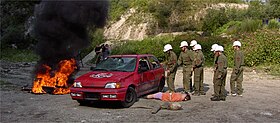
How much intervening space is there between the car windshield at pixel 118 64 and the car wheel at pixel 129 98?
661 millimetres

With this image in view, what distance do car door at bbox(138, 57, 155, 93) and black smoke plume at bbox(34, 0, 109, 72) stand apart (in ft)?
10.0

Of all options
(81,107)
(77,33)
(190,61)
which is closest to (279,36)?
(190,61)

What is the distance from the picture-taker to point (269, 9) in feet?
106

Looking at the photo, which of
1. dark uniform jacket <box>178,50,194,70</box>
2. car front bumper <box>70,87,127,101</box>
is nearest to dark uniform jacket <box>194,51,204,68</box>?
dark uniform jacket <box>178,50,194,70</box>

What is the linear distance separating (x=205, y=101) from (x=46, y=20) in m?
6.22

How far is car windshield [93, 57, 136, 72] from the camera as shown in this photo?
1011cm

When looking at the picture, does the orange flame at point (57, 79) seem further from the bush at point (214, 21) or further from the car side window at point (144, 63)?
the bush at point (214, 21)

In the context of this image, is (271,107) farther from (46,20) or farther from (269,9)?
(269,9)

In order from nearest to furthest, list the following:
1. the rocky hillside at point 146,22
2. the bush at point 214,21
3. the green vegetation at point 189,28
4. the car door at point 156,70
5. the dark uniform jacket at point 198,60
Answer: the car door at point 156,70, the dark uniform jacket at point 198,60, the green vegetation at point 189,28, the bush at point 214,21, the rocky hillside at point 146,22

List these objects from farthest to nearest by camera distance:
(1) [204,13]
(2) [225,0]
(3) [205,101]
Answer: (2) [225,0] < (1) [204,13] < (3) [205,101]

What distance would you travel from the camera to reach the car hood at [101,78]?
9125mm

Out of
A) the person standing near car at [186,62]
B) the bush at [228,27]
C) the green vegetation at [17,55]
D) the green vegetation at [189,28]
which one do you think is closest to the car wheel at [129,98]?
the person standing near car at [186,62]

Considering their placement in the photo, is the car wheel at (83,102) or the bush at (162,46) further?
the bush at (162,46)

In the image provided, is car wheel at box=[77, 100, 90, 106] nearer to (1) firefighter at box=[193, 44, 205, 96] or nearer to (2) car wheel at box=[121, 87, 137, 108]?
(2) car wheel at box=[121, 87, 137, 108]
